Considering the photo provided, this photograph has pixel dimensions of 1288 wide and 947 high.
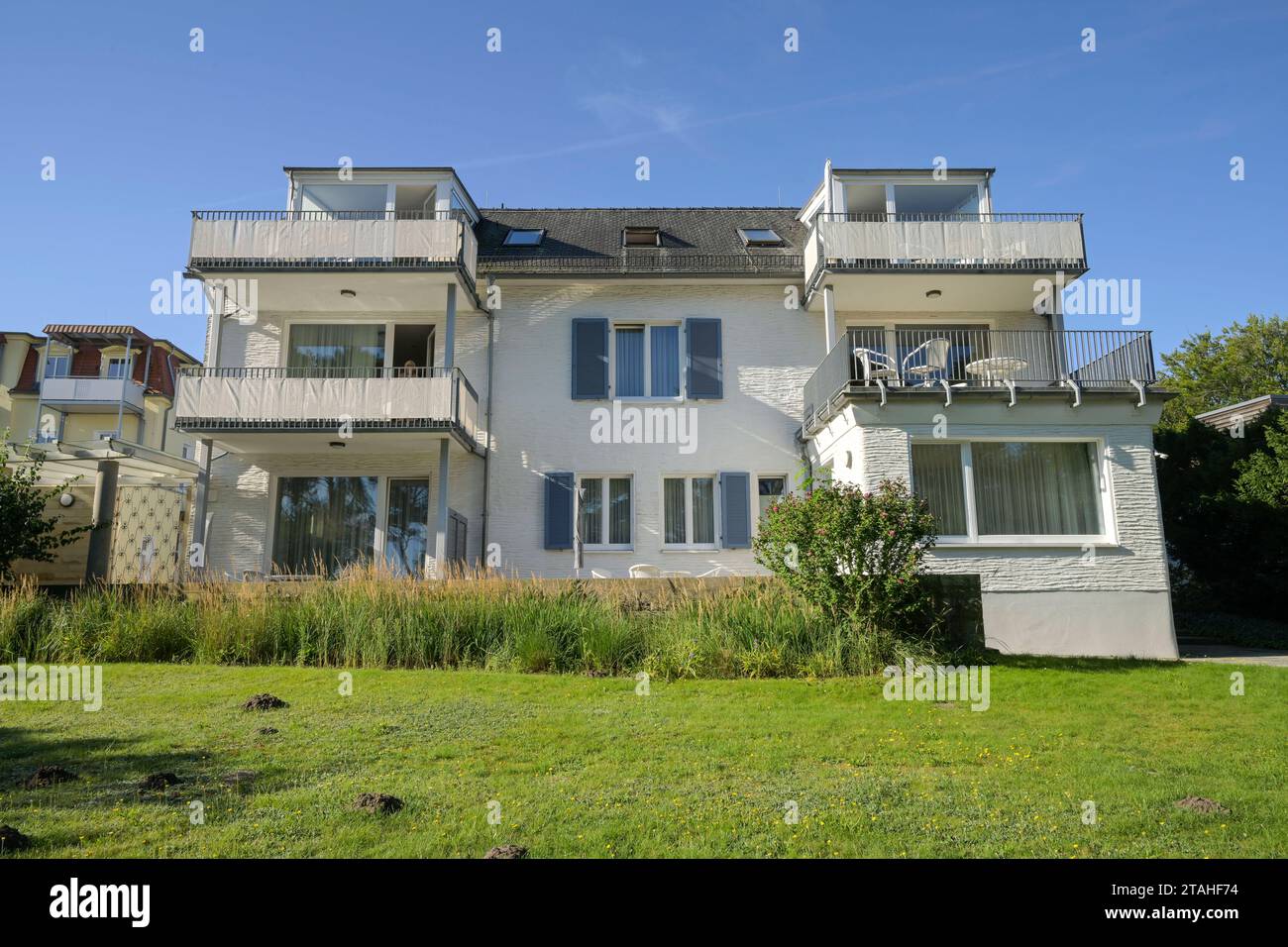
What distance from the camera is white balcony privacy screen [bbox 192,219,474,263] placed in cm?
1583

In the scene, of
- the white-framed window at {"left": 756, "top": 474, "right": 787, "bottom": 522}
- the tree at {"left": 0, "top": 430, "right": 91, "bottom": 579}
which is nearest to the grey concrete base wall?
the white-framed window at {"left": 756, "top": 474, "right": 787, "bottom": 522}

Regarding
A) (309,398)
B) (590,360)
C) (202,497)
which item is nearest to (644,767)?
(309,398)

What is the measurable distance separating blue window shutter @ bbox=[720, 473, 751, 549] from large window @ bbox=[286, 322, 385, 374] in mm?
7255

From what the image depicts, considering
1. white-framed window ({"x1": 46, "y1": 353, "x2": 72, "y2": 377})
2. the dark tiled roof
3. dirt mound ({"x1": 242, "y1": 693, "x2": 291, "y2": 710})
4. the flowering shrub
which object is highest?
white-framed window ({"x1": 46, "y1": 353, "x2": 72, "y2": 377})

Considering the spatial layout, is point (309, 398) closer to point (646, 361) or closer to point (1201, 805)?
point (646, 361)

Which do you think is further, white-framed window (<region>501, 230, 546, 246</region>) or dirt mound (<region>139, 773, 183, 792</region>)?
white-framed window (<region>501, 230, 546, 246</region>)

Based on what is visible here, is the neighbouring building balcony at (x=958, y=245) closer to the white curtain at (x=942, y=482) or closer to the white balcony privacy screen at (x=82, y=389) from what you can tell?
the white curtain at (x=942, y=482)

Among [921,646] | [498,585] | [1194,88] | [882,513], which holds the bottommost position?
[921,646]

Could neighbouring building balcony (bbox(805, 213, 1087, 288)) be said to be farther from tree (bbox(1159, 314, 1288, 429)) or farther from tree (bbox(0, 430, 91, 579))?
tree (bbox(1159, 314, 1288, 429))

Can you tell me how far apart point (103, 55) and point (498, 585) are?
7981 millimetres

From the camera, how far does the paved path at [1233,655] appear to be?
11.7 metres

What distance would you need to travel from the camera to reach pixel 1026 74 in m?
12.2
